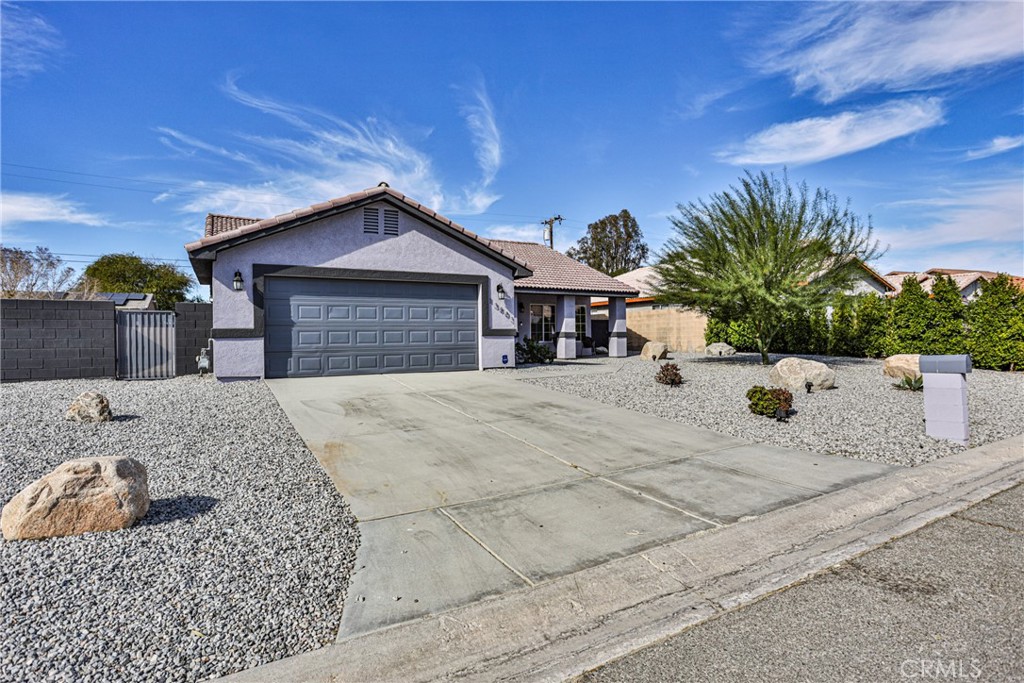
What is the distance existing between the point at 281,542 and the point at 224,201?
2819 centimetres

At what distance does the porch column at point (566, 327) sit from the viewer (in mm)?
19938

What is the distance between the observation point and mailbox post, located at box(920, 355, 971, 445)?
6.92m

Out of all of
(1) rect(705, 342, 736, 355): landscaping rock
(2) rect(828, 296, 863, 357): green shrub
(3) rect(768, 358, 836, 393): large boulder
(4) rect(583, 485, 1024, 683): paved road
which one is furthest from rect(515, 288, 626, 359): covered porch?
(4) rect(583, 485, 1024, 683): paved road

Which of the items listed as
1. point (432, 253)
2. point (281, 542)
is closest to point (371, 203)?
point (432, 253)

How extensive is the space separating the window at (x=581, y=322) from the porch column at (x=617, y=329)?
146cm

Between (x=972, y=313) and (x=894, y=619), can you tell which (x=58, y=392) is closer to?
(x=894, y=619)

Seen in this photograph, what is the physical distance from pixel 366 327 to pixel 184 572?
9987 mm

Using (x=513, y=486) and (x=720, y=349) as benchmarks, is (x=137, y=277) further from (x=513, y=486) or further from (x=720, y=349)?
(x=513, y=486)

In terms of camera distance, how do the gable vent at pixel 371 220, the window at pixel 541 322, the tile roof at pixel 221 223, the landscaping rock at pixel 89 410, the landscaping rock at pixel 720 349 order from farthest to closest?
the landscaping rock at pixel 720 349, the window at pixel 541 322, the tile roof at pixel 221 223, the gable vent at pixel 371 220, the landscaping rock at pixel 89 410

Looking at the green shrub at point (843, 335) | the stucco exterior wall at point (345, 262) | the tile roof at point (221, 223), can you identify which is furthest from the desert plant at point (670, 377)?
the tile roof at point (221, 223)

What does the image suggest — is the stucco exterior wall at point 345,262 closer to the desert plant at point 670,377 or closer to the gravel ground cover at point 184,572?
the desert plant at point 670,377

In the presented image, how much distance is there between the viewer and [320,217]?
40.3ft

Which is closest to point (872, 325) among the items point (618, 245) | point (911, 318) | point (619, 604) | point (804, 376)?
point (911, 318)

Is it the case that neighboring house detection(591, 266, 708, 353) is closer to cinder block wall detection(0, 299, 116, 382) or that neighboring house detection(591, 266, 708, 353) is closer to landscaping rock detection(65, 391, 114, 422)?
cinder block wall detection(0, 299, 116, 382)
